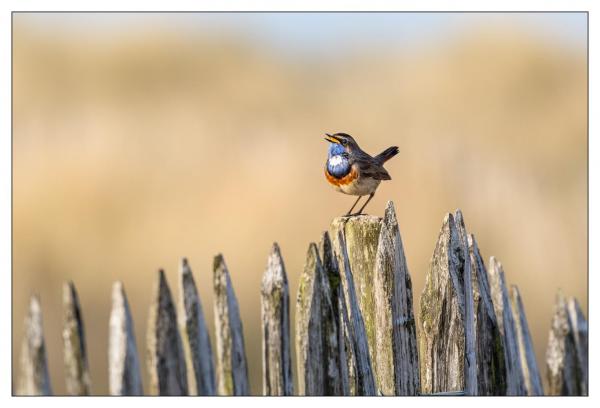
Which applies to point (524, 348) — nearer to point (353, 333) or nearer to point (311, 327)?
point (353, 333)

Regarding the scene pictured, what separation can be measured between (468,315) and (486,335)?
0.75 feet

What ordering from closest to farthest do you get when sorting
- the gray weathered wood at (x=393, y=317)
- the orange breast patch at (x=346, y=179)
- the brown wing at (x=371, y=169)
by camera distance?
the gray weathered wood at (x=393, y=317) < the orange breast patch at (x=346, y=179) < the brown wing at (x=371, y=169)

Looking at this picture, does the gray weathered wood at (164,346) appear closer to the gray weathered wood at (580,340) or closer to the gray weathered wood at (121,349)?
the gray weathered wood at (121,349)

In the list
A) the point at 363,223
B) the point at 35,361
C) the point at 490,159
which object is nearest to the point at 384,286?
→ the point at 363,223

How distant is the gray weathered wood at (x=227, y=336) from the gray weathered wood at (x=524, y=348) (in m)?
1.63

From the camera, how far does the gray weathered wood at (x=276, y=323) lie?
4.05m

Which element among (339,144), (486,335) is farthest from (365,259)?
(339,144)

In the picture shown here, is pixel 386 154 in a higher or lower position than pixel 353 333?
higher

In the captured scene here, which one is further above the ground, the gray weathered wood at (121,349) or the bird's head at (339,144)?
the bird's head at (339,144)

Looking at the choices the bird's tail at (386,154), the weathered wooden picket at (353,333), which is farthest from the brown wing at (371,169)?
the weathered wooden picket at (353,333)

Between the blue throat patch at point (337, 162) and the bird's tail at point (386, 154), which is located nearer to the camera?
the blue throat patch at point (337, 162)

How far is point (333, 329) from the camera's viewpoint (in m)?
4.12

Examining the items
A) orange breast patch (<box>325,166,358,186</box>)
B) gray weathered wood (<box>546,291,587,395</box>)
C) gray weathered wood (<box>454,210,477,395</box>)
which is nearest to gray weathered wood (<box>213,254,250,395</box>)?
gray weathered wood (<box>454,210,477,395</box>)

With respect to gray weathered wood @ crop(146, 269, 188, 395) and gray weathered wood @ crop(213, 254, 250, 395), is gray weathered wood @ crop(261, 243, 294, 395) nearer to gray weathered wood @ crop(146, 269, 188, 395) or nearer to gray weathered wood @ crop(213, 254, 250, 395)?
gray weathered wood @ crop(213, 254, 250, 395)
